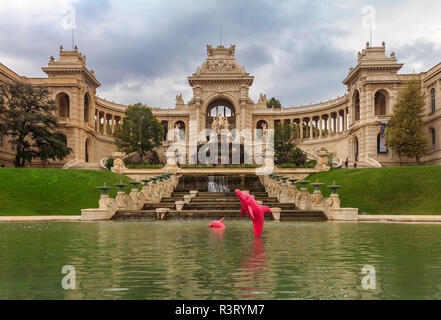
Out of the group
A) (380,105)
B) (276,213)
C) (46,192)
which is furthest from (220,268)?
(380,105)

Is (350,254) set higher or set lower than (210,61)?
lower

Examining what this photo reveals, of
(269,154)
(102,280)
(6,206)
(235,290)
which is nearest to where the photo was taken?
(235,290)

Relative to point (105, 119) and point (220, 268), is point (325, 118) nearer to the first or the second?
point (105, 119)

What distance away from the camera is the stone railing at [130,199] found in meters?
22.5

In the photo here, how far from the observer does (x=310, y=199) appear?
25609 millimetres

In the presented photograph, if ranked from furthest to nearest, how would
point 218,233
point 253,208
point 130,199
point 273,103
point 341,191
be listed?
point 273,103 → point 341,191 → point 130,199 → point 218,233 → point 253,208

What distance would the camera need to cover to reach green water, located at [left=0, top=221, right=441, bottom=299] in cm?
560

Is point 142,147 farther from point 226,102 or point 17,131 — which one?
point 226,102

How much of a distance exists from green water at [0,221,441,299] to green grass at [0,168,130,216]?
15330mm

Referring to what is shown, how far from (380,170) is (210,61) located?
57126 mm

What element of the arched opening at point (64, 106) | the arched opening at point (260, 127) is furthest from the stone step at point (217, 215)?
the arched opening at point (260, 127)

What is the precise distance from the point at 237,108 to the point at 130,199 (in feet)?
188

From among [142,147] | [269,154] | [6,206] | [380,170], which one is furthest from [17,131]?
[380,170]
